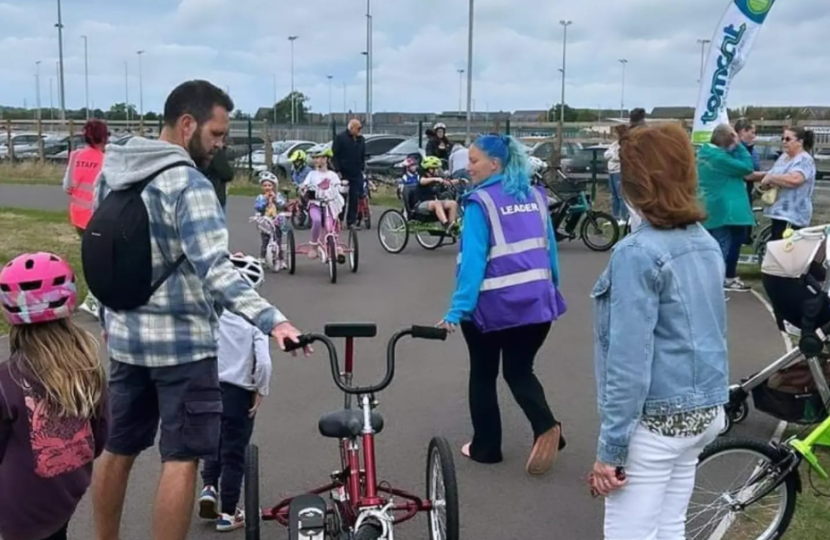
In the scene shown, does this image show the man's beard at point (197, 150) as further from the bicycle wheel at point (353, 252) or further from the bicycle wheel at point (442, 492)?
the bicycle wheel at point (353, 252)

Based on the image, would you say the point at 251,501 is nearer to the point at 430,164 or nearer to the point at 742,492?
the point at 742,492

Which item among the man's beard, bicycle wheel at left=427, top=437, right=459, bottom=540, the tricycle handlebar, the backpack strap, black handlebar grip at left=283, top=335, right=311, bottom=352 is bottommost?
bicycle wheel at left=427, top=437, right=459, bottom=540

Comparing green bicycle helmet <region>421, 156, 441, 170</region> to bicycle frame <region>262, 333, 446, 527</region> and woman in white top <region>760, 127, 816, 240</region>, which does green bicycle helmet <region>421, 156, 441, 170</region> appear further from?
bicycle frame <region>262, 333, 446, 527</region>

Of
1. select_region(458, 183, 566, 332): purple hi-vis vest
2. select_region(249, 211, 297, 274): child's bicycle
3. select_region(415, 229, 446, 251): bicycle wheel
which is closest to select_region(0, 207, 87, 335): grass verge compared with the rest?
select_region(249, 211, 297, 274): child's bicycle

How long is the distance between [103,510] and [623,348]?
2.37 metres

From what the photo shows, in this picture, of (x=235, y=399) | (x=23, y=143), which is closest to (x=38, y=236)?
(x=235, y=399)

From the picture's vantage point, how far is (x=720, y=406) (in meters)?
3.31

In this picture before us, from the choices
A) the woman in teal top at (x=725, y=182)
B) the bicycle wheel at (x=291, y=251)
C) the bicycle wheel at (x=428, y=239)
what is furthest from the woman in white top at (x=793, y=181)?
the bicycle wheel at (x=291, y=251)

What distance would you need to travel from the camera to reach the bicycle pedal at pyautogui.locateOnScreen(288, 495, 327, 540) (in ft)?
10.9

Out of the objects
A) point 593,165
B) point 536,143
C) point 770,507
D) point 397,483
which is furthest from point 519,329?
point 536,143

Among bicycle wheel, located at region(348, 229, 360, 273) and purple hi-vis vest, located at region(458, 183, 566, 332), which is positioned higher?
purple hi-vis vest, located at region(458, 183, 566, 332)

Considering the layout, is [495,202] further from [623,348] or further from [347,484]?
[623,348]

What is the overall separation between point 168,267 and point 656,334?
1.85 metres

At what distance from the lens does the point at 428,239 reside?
1530cm
